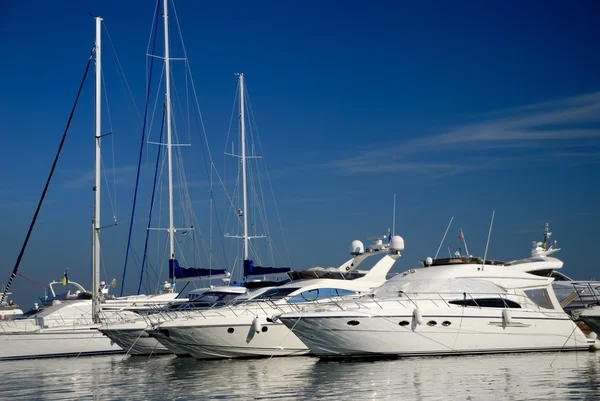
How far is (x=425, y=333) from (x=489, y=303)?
8.32 ft

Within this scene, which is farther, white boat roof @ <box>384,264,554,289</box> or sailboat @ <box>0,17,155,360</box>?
sailboat @ <box>0,17,155,360</box>

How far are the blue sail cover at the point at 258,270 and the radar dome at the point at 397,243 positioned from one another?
588 centimetres

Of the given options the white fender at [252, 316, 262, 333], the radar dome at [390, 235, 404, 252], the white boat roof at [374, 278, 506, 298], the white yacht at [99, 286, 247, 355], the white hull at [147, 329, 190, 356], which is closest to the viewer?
the white boat roof at [374, 278, 506, 298]

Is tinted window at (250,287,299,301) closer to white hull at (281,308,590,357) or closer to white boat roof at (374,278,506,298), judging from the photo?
white boat roof at (374,278,506,298)

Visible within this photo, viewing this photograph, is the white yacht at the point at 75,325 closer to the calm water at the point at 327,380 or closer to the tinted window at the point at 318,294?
the calm water at the point at 327,380

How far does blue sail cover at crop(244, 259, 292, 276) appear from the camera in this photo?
38.1m

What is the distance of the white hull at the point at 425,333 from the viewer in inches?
888

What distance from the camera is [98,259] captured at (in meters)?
31.8

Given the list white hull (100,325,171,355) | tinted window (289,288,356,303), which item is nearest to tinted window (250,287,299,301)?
tinted window (289,288,356,303)

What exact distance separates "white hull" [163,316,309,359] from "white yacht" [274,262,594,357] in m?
1.36

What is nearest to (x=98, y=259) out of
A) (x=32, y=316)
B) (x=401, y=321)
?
(x=32, y=316)

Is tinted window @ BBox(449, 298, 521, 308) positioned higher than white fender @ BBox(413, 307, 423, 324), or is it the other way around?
tinted window @ BBox(449, 298, 521, 308)

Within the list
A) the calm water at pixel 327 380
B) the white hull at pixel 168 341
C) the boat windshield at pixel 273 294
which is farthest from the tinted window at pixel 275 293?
the calm water at pixel 327 380

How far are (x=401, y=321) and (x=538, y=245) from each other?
1429 cm
